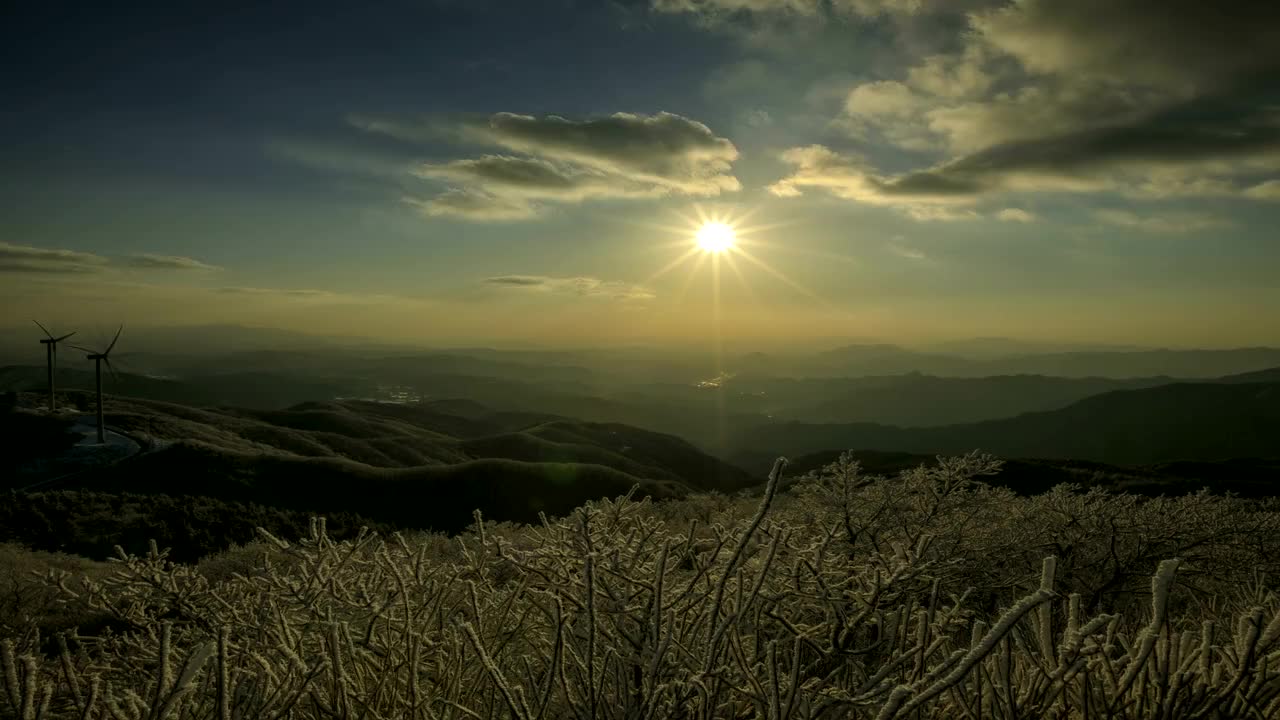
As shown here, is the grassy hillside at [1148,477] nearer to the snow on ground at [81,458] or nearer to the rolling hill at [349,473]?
the rolling hill at [349,473]

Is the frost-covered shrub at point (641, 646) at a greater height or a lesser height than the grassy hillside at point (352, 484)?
greater

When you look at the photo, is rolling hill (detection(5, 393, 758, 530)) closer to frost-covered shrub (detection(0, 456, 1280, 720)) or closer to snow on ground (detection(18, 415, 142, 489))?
snow on ground (detection(18, 415, 142, 489))

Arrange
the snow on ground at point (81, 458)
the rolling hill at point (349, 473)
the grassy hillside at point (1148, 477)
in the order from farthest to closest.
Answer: the snow on ground at point (81, 458) < the rolling hill at point (349, 473) < the grassy hillside at point (1148, 477)

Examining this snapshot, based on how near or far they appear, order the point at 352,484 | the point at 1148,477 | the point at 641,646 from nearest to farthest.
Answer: the point at 641,646
the point at 1148,477
the point at 352,484

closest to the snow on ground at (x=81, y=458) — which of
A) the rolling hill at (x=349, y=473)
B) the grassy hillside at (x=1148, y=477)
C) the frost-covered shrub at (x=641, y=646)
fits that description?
the rolling hill at (x=349, y=473)

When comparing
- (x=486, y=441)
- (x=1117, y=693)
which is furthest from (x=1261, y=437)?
(x=1117, y=693)

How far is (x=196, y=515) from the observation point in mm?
41625

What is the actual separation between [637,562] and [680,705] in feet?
2.27

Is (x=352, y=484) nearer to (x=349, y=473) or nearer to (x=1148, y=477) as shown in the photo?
(x=349, y=473)

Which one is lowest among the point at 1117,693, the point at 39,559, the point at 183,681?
the point at 39,559

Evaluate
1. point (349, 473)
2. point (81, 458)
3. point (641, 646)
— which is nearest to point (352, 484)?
point (349, 473)

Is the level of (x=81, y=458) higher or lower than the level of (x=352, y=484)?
higher

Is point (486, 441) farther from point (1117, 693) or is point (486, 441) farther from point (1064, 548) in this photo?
point (1117, 693)

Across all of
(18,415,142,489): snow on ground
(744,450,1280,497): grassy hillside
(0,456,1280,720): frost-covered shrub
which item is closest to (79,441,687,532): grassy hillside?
(18,415,142,489): snow on ground
